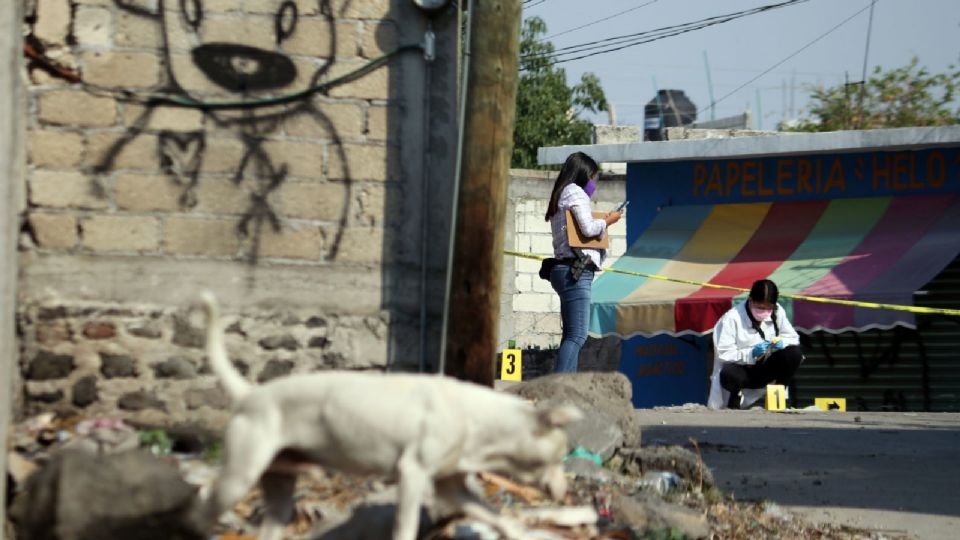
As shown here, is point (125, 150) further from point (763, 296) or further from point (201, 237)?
point (763, 296)

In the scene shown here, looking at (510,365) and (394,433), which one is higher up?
(394,433)

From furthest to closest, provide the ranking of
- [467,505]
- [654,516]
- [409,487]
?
1. [654,516]
2. [467,505]
3. [409,487]

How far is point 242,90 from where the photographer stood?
720cm

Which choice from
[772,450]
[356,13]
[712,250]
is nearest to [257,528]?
[356,13]

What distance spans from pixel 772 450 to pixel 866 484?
1.45 metres

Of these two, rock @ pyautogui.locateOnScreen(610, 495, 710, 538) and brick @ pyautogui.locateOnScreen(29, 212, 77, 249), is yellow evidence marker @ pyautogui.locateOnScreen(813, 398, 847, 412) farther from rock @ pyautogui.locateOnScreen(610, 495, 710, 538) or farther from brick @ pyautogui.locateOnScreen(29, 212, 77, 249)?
brick @ pyautogui.locateOnScreen(29, 212, 77, 249)

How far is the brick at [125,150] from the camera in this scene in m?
7.06

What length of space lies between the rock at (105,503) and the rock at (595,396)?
10.5 ft

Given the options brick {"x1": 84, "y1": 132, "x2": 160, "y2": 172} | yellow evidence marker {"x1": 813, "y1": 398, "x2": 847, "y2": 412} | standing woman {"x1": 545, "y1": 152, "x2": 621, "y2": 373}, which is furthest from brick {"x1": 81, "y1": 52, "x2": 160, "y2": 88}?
yellow evidence marker {"x1": 813, "y1": 398, "x2": 847, "y2": 412}

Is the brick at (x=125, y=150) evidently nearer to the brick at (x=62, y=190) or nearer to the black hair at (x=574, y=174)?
the brick at (x=62, y=190)

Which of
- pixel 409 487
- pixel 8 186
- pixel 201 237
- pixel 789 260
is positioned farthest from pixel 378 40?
pixel 789 260

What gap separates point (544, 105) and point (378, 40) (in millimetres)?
32958

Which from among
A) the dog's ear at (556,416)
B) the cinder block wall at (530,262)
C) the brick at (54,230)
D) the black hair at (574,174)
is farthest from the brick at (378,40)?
the cinder block wall at (530,262)

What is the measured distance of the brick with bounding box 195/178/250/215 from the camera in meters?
7.12
